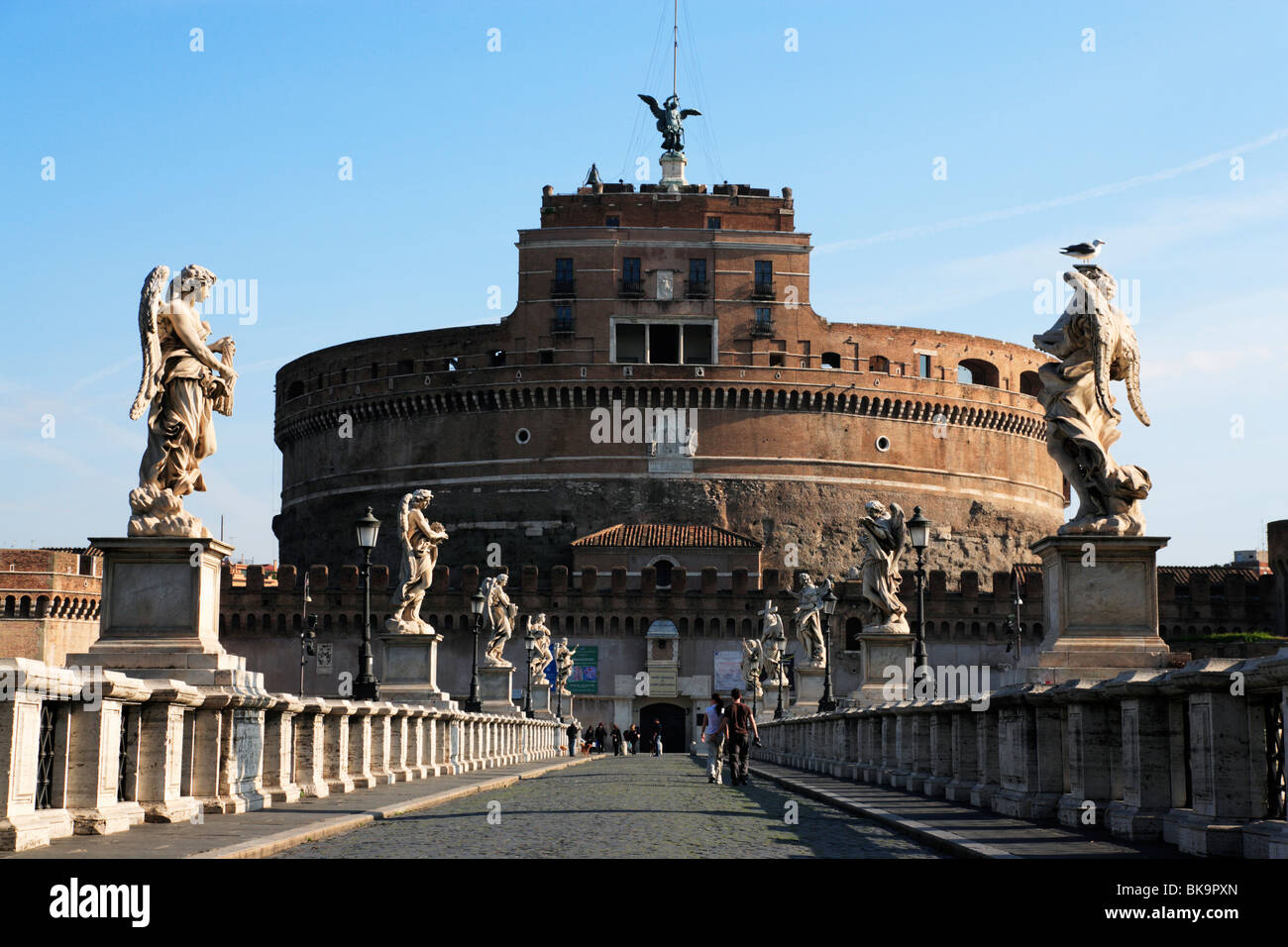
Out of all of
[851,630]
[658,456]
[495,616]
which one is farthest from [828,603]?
[658,456]

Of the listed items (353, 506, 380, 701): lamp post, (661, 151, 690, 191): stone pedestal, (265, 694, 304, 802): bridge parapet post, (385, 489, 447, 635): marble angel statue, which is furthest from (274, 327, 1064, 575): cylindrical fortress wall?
(265, 694, 304, 802): bridge parapet post

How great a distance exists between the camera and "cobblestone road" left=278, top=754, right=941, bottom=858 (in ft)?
30.4

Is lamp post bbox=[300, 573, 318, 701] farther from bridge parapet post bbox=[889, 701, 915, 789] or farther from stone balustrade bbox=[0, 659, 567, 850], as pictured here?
stone balustrade bbox=[0, 659, 567, 850]

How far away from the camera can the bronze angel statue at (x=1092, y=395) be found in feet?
36.5

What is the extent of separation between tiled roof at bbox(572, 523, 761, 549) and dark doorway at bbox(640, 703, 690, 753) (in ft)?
22.7

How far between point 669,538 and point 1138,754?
60.2m

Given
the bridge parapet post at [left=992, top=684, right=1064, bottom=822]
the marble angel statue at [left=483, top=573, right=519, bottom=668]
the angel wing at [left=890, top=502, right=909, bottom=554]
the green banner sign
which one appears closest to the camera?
the bridge parapet post at [left=992, top=684, right=1064, bottom=822]

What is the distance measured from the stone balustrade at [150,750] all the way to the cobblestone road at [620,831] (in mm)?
921

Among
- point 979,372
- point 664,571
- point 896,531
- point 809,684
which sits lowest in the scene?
point 809,684

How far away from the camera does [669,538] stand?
68.9 m

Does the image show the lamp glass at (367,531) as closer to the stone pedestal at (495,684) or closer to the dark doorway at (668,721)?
the stone pedestal at (495,684)

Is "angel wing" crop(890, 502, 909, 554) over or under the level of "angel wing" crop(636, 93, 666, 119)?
under

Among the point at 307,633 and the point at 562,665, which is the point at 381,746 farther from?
the point at 307,633

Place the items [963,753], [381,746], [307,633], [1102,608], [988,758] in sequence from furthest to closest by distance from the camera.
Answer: [307,633] → [381,746] → [963,753] → [988,758] → [1102,608]
